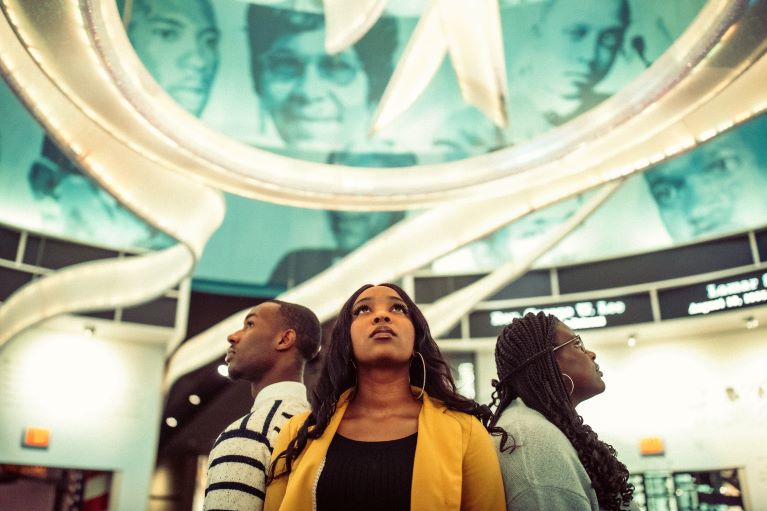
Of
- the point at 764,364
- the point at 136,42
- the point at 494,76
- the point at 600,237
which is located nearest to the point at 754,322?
the point at 764,364

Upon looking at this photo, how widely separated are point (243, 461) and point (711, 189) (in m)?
11.7

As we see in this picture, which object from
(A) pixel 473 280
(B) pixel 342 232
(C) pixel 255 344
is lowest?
(C) pixel 255 344

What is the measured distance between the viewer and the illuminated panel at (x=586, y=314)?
32.9 ft

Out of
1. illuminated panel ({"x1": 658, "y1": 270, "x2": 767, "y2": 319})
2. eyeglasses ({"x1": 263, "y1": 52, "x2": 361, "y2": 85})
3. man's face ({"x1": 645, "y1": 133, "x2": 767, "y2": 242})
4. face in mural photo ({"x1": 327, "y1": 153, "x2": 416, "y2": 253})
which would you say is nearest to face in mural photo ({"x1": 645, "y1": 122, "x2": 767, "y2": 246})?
man's face ({"x1": 645, "y1": 133, "x2": 767, "y2": 242})

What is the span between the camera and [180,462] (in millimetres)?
12016

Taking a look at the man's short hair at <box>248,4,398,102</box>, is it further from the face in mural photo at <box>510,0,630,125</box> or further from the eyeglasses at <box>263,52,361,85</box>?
the face in mural photo at <box>510,0,630,125</box>

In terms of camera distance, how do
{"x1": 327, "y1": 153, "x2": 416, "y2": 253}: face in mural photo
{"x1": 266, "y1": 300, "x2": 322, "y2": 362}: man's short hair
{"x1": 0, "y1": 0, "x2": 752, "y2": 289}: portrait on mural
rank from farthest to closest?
{"x1": 327, "y1": 153, "x2": 416, "y2": 253}: face in mural photo < {"x1": 0, "y1": 0, "x2": 752, "y2": 289}: portrait on mural < {"x1": 266, "y1": 300, "x2": 322, "y2": 362}: man's short hair

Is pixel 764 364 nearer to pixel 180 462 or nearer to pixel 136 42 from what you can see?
pixel 180 462

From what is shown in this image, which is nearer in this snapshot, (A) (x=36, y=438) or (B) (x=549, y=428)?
(B) (x=549, y=428)

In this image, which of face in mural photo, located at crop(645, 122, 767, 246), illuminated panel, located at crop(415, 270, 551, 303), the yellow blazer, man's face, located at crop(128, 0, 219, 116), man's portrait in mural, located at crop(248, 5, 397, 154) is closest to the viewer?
the yellow blazer

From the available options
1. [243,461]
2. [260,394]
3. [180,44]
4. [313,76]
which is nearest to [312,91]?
[313,76]

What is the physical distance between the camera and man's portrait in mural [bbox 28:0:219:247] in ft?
39.1

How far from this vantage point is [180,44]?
12.7 metres

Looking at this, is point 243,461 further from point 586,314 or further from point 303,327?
point 586,314
